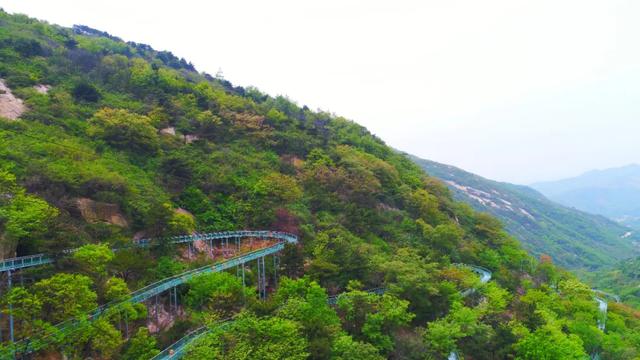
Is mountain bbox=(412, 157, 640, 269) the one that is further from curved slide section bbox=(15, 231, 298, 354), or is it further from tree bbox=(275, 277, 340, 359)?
tree bbox=(275, 277, 340, 359)

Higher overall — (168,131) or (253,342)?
(168,131)

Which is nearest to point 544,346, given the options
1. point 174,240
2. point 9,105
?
point 174,240

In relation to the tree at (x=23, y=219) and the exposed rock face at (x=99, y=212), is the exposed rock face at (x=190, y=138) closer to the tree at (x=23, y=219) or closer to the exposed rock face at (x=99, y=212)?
the exposed rock face at (x=99, y=212)

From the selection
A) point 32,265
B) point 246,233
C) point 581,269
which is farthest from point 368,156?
point 581,269

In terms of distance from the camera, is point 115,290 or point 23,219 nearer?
point 115,290

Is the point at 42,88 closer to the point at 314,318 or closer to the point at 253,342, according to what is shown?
the point at 253,342

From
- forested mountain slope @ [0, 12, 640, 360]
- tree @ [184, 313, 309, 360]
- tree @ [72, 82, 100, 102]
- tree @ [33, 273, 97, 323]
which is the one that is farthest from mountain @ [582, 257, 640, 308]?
tree @ [72, 82, 100, 102]

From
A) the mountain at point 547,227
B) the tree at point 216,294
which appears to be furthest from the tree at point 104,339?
the mountain at point 547,227
